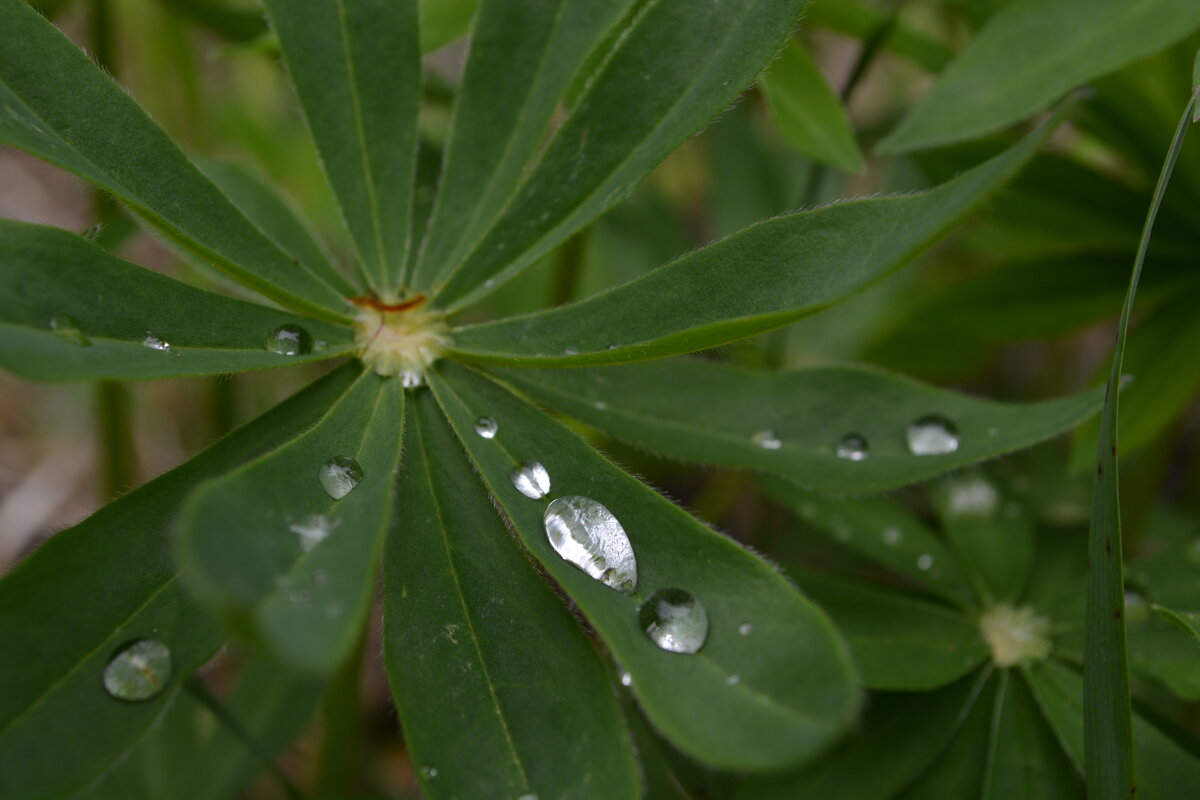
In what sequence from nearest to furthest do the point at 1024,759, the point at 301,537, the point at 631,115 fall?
the point at 301,537 → the point at 631,115 → the point at 1024,759

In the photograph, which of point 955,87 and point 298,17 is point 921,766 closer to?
point 955,87

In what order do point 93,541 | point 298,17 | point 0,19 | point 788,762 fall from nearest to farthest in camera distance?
point 788,762 → point 93,541 → point 0,19 → point 298,17

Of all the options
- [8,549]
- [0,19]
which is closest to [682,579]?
[0,19]

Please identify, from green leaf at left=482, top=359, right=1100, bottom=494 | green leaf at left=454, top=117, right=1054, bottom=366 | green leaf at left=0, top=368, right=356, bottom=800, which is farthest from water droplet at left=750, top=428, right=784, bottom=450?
green leaf at left=0, top=368, right=356, bottom=800

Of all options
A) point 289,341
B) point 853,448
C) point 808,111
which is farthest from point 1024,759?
point 289,341

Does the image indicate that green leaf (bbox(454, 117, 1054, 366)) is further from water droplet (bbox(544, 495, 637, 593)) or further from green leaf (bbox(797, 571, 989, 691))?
green leaf (bbox(797, 571, 989, 691))

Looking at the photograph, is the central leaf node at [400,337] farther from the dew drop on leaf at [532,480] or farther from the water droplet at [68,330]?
the water droplet at [68,330]

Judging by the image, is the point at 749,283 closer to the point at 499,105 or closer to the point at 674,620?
the point at 674,620
